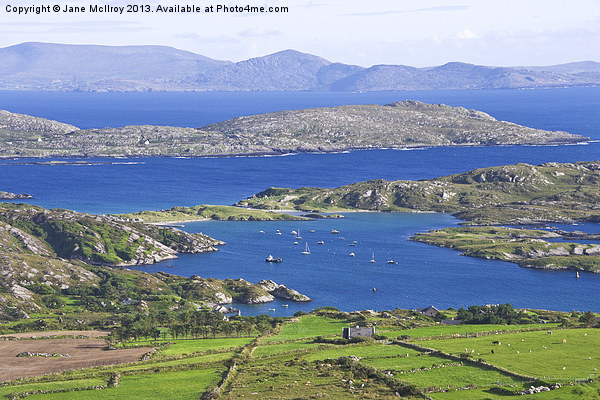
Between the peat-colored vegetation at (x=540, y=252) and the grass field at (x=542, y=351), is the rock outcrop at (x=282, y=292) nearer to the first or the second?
the peat-colored vegetation at (x=540, y=252)

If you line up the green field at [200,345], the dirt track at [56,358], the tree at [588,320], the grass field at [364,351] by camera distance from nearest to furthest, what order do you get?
the grass field at [364,351], the dirt track at [56,358], the green field at [200,345], the tree at [588,320]

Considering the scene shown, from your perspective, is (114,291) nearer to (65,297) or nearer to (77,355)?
(65,297)

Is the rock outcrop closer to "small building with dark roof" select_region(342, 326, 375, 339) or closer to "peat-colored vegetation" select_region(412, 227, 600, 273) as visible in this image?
"peat-colored vegetation" select_region(412, 227, 600, 273)

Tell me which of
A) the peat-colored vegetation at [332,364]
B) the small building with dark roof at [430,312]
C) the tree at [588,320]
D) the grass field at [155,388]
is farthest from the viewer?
the small building with dark roof at [430,312]

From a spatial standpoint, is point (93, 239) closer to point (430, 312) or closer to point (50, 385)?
point (430, 312)

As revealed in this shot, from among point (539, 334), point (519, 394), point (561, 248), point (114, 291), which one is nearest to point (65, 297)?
point (114, 291)

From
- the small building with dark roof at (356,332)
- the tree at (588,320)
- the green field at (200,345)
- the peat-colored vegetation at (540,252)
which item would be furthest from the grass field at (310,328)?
the peat-colored vegetation at (540,252)

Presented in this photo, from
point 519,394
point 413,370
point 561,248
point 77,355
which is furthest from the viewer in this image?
point 561,248

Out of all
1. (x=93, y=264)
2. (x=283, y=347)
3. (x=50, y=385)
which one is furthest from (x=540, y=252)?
(x=50, y=385)
